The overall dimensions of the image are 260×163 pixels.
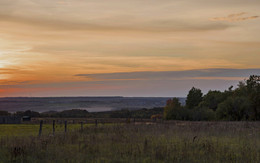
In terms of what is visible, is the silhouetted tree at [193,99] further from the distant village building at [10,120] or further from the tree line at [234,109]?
the distant village building at [10,120]

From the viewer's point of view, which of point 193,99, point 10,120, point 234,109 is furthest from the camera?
point 193,99

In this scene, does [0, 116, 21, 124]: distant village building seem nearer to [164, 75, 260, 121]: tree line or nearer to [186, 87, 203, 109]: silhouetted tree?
[164, 75, 260, 121]: tree line

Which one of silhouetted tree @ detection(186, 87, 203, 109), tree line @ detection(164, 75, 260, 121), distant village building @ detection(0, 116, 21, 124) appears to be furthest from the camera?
silhouetted tree @ detection(186, 87, 203, 109)

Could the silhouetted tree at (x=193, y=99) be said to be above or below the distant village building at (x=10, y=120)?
above

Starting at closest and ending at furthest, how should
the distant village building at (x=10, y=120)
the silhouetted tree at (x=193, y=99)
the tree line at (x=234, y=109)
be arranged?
the tree line at (x=234, y=109) → the distant village building at (x=10, y=120) → the silhouetted tree at (x=193, y=99)

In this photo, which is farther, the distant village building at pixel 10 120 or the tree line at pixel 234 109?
the distant village building at pixel 10 120

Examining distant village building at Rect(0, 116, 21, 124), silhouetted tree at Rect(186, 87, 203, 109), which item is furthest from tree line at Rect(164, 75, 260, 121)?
distant village building at Rect(0, 116, 21, 124)

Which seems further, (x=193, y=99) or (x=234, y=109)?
(x=193, y=99)

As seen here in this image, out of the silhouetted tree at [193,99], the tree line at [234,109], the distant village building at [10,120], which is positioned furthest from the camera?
the silhouetted tree at [193,99]

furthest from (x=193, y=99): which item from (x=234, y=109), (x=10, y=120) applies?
(x=10, y=120)

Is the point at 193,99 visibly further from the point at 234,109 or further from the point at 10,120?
the point at 10,120

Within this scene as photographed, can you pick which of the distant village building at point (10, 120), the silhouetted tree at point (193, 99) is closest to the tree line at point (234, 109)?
the silhouetted tree at point (193, 99)

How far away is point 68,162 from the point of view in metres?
14.6

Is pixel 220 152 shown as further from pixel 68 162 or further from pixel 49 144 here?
pixel 49 144
